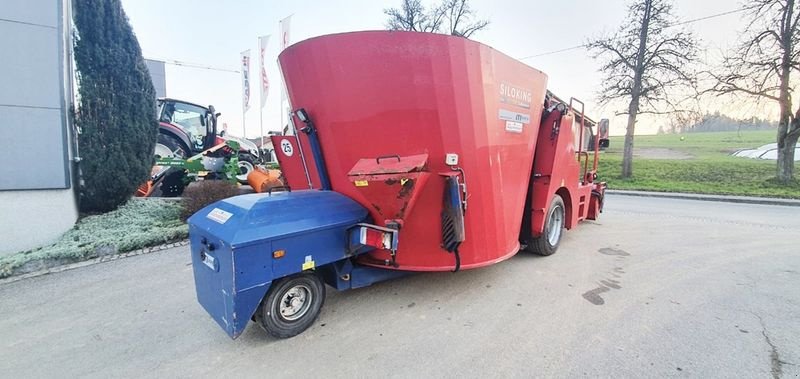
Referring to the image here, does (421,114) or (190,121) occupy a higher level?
(190,121)

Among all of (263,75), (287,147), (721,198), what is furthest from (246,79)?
(721,198)

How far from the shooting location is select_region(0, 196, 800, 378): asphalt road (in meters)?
2.40

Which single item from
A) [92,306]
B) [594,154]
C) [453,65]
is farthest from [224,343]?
[594,154]

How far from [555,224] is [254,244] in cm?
420

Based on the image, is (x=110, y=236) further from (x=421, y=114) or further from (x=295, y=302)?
(x=421, y=114)

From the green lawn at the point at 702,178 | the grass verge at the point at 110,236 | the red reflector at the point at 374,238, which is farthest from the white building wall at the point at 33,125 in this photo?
the green lawn at the point at 702,178

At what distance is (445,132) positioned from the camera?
2.98 meters

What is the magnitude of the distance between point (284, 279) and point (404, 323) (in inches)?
43.0

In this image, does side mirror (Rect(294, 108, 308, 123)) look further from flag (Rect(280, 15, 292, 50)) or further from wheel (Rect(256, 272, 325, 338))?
flag (Rect(280, 15, 292, 50))

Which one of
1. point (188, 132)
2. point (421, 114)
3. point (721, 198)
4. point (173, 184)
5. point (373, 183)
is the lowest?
point (721, 198)

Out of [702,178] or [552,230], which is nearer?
[552,230]

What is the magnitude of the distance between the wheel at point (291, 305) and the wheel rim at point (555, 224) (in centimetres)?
327

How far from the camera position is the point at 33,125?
4.95 meters

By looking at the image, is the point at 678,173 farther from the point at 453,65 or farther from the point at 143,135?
the point at 143,135
